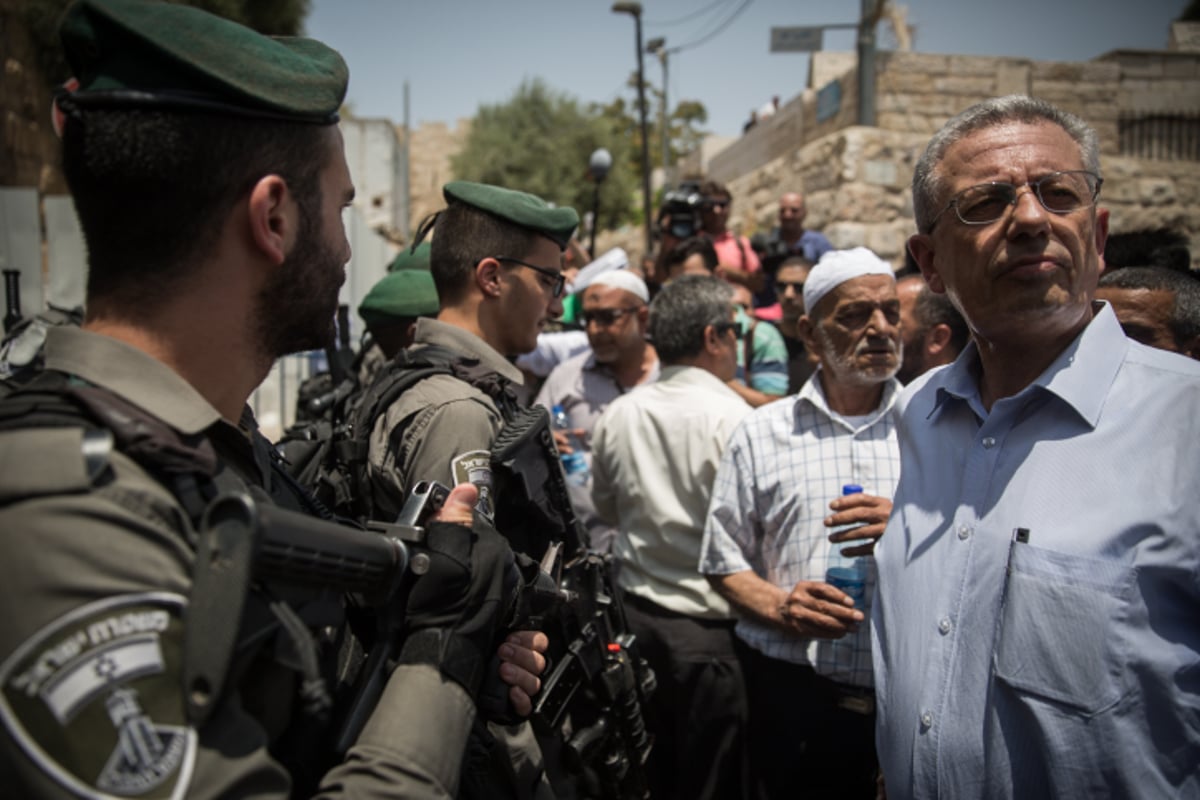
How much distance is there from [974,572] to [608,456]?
190 cm

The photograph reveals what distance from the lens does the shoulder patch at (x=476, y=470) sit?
1.98m

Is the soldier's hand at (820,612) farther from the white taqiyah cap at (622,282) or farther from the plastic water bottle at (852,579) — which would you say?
the white taqiyah cap at (622,282)

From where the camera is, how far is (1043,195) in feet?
5.46

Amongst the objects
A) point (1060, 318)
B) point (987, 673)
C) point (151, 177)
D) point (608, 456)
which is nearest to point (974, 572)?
point (987, 673)

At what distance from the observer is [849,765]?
2.72 metres

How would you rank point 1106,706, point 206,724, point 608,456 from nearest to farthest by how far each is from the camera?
point 206,724 → point 1106,706 → point 608,456

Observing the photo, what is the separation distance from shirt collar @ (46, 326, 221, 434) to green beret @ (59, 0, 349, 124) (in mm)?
341

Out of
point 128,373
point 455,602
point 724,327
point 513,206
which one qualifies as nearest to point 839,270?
point 724,327

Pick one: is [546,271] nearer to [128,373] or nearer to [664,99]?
[128,373]

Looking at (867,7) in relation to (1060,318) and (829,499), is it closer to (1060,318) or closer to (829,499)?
(829,499)

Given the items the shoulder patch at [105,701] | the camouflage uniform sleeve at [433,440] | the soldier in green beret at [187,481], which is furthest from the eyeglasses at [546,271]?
the shoulder patch at [105,701]

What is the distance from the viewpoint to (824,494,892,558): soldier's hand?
2248mm

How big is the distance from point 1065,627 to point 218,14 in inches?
444

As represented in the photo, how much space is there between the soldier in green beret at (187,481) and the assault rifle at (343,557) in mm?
12
